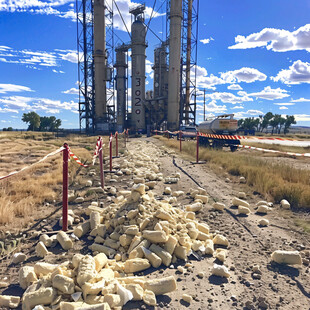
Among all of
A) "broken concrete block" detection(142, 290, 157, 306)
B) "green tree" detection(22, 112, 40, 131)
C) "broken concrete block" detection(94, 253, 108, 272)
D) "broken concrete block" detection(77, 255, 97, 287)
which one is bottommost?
"broken concrete block" detection(142, 290, 157, 306)

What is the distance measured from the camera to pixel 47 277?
2.84 m

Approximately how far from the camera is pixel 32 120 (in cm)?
8988

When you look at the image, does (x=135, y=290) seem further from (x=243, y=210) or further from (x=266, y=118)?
(x=266, y=118)

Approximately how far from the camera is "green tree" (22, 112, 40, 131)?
89.2m

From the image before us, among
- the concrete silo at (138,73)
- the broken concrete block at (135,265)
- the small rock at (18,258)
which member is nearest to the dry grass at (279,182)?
the broken concrete block at (135,265)

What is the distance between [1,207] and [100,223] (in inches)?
79.5

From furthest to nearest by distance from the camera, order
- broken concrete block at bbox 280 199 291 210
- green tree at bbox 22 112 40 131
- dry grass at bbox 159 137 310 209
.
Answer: green tree at bbox 22 112 40 131 < dry grass at bbox 159 137 310 209 < broken concrete block at bbox 280 199 291 210

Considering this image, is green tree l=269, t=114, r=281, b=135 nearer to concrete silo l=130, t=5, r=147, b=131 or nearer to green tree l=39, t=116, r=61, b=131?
concrete silo l=130, t=5, r=147, b=131

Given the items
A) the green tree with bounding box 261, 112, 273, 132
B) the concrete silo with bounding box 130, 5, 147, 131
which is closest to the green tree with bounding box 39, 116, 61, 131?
the concrete silo with bounding box 130, 5, 147, 131

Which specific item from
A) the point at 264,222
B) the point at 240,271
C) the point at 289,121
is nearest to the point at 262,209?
the point at 264,222

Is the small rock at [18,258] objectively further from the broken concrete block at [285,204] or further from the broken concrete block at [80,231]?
the broken concrete block at [285,204]

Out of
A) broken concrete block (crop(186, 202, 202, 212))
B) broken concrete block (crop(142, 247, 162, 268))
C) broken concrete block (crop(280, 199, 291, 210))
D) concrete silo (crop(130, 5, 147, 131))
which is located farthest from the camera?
concrete silo (crop(130, 5, 147, 131))

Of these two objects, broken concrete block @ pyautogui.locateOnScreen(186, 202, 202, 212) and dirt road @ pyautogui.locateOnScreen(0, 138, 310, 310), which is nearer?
dirt road @ pyautogui.locateOnScreen(0, 138, 310, 310)

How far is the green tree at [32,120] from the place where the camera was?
89250 millimetres
